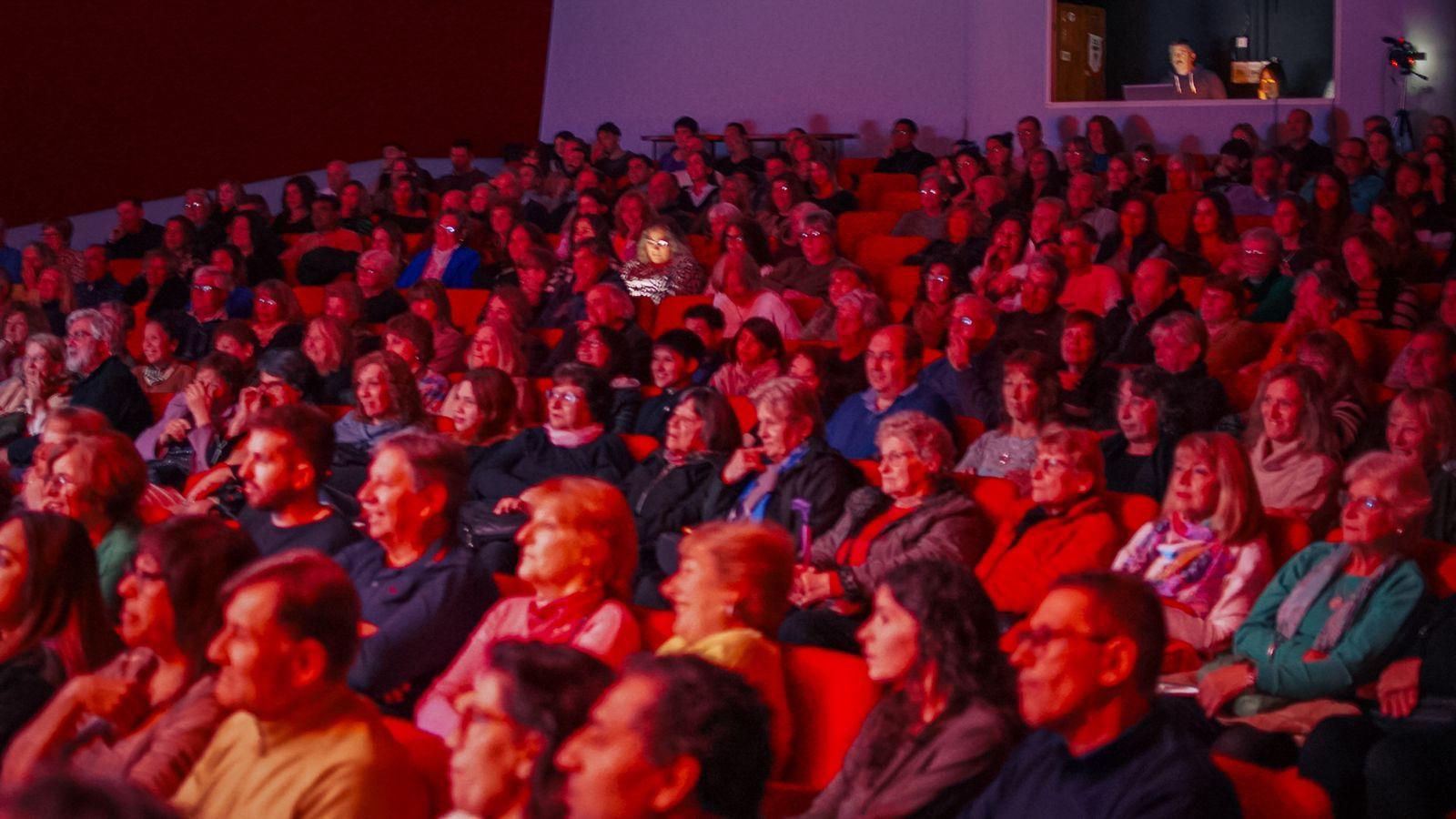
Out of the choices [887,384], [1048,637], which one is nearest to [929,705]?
[1048,637]

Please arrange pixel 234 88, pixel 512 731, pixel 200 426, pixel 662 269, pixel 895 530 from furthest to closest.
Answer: pixel 234 88 < pixel 662 269 < pixel 200 426 < pixel 895 530 < pixel 512 731

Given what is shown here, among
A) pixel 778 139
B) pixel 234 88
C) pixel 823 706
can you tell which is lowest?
pixel 823 706

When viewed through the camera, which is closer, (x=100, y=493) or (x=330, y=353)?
(x=100, y=493)

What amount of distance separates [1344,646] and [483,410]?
2371mm

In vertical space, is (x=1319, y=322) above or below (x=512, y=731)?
above

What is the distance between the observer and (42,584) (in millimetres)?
2342

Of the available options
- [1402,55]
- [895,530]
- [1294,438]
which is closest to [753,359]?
[895,530]

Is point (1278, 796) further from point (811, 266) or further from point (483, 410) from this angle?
point (811, 266)

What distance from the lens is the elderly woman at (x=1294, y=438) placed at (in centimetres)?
340

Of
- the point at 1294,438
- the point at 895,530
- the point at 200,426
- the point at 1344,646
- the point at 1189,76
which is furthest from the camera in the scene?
the point at 1189,76

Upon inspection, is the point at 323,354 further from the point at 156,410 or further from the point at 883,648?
the point at 883,648

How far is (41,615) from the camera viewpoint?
2.34 m

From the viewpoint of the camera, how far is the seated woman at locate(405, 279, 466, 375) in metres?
5.21

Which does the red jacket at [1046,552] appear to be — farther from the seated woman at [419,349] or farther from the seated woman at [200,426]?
the seated woman at [200,426]
